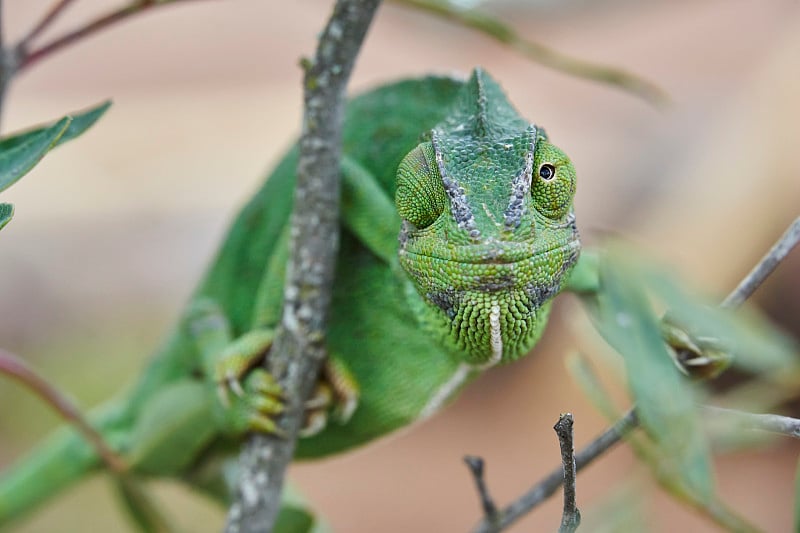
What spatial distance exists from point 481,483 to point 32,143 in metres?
0.60

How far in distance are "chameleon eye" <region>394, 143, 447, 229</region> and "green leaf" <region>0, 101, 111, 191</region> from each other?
31 centimetres

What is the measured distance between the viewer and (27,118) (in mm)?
6121

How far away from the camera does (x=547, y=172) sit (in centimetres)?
95

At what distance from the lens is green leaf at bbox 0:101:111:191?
787mm

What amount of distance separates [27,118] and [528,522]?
164 inches

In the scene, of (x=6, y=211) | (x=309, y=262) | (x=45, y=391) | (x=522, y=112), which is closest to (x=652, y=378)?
(x=309, y=262)

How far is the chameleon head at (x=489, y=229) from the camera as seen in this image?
2.96 ft

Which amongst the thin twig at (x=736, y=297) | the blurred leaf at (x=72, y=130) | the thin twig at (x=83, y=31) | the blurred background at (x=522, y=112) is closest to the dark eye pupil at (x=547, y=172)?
the thin twig at (x=736, y=297)

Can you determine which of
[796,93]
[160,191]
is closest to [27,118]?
[160,191]

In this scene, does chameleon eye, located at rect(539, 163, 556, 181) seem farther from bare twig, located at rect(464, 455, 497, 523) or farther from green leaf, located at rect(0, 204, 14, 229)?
green leaf, located at rect(0, 204, 14, 229)

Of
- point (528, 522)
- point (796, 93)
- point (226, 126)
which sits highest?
point (796, 93)

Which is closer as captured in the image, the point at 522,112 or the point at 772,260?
the point at 772,260

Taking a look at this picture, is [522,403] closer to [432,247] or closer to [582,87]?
[582,87]

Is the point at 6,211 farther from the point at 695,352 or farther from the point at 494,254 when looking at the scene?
the point at 695,352
